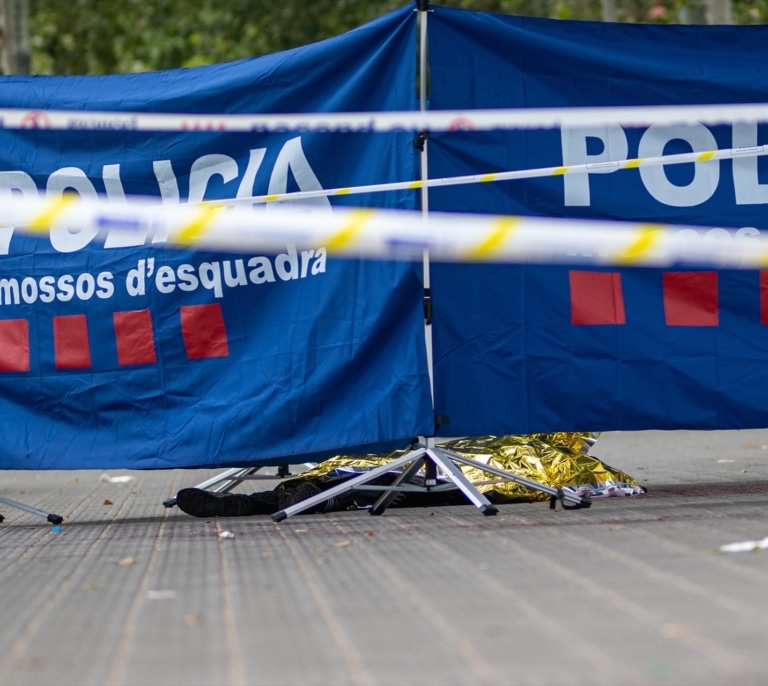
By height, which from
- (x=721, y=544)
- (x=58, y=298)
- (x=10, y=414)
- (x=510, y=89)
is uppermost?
(x=510, y=89)

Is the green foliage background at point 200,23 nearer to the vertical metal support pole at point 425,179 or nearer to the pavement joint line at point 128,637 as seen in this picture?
the vertical metal support pole at point 425,179

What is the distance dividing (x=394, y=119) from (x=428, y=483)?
6.18 feet

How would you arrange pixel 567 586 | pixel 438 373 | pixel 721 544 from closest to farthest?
pixel 567 586
pixel 721 544
pixel 438 373

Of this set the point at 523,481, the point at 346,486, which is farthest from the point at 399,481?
the point at 523,481

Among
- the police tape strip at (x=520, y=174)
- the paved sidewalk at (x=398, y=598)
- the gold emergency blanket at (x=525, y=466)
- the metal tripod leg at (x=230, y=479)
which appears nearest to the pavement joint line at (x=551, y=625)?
the paved sidewalk at (x=398, y=598)

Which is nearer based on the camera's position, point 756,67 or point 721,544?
point 721,544

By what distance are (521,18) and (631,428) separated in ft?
7.32

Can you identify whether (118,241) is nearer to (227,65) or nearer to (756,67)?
(227,65)

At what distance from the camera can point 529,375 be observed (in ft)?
21.9

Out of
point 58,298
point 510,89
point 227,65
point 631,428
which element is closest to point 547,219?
point 510,89

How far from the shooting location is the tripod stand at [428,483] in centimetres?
641

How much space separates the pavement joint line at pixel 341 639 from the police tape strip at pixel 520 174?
2.19 meters

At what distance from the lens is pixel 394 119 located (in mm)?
6605

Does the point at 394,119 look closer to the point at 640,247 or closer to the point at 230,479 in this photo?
the point at 230,479
